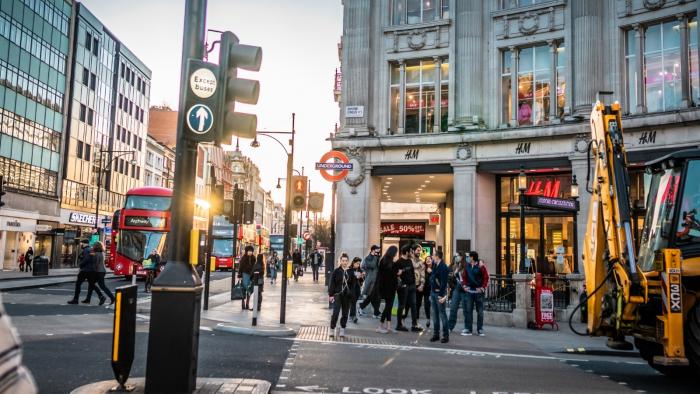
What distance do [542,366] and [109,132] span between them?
56923 millimetres

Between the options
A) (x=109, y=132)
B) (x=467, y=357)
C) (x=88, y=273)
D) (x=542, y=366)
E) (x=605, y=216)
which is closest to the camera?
(x=605, y=216)

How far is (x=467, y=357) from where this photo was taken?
34.2 feet

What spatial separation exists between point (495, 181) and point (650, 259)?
16567 mm

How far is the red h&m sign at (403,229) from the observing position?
4256 cm

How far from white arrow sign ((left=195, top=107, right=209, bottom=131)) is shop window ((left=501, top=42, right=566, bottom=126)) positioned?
64.2 feet

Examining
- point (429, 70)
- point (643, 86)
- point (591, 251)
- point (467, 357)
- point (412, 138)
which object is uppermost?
point (429, 70)

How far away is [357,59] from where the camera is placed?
26250mm

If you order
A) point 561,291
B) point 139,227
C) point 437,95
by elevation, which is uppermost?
point 437,95

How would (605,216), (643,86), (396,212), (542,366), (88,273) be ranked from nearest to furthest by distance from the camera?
(605,216) < (542,366) < (88,273) < (643,86) < (396,212)

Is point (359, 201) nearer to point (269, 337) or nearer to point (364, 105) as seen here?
point (364, 105)

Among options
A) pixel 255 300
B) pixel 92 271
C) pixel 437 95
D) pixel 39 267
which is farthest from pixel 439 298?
pixel 39 267

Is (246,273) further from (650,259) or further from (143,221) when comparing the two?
(143,221)

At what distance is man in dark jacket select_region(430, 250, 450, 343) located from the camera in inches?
492

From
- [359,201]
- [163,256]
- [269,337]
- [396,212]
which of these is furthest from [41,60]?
[269,337]
